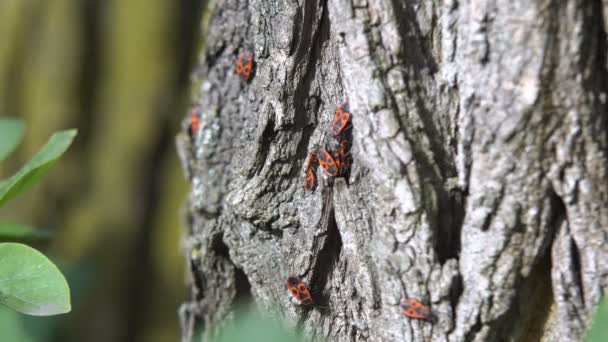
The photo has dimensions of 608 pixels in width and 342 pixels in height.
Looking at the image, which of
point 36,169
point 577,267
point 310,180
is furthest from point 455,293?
point 36,169

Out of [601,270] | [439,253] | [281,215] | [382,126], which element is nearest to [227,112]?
[281,215]

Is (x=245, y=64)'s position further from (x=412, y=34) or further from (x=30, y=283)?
(x=30, y=283)

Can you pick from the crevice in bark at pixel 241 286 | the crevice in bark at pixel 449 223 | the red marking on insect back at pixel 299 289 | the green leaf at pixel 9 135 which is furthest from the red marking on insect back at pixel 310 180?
the green leaf at pixel 9 135

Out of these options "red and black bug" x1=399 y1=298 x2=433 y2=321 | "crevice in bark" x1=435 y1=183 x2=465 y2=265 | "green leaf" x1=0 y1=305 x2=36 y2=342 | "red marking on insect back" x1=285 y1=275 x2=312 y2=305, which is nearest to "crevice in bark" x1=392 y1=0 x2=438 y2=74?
"crevice in bark" x1=435 y1=183 x2=465 y2=265

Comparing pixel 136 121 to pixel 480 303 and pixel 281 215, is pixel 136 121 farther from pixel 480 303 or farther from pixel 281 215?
pixel 480 303

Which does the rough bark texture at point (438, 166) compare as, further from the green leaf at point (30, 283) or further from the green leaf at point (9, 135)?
the green leaf at point (9, 135)

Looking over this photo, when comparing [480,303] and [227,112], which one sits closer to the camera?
[480,303]
